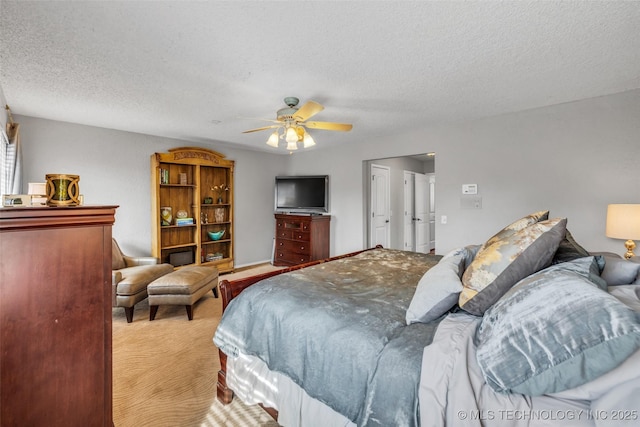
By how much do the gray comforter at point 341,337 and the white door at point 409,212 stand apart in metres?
4.56

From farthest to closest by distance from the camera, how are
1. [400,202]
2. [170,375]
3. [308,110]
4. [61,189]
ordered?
[400,202], [308,110], [170,375], [61,189]

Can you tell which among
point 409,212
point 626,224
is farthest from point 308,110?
point 409,212

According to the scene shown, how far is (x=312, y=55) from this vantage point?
201cm

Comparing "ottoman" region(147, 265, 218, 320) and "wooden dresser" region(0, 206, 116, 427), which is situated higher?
"wooden dresser" region(0, 206, 116, 427)

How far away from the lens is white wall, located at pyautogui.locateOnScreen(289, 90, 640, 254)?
280 centimetres

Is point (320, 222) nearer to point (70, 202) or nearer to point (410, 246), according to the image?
point (410, 246)

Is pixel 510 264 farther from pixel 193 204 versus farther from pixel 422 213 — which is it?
pixel 422 213

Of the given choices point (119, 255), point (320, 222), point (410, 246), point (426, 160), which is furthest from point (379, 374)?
point (426, 160)

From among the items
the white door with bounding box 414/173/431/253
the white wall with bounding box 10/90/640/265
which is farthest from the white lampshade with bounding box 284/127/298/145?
the white door with bounding box 414/173/431/253

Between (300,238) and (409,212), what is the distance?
2870 millimetres

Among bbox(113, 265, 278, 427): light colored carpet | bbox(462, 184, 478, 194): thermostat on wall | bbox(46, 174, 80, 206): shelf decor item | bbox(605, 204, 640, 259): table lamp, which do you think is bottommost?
bbox(113, 265, 278, 427): light colored carpet

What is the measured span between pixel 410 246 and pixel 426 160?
7.38ft

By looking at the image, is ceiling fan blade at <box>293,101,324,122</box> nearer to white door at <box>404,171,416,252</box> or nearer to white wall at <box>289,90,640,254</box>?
white wall at <box>289,90,640,254</box>

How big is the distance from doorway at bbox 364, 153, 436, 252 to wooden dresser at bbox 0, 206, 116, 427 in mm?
4310
